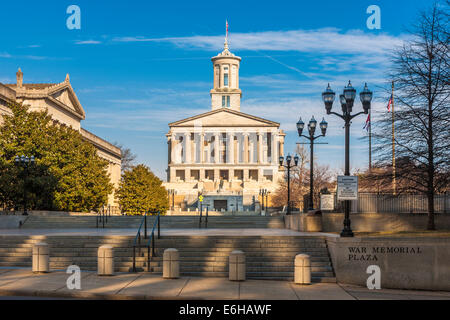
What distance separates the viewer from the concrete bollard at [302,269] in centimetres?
1881

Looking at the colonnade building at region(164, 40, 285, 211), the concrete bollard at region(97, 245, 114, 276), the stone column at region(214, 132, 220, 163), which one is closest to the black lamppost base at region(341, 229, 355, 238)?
the concrete bollard at region(97, 245, 114, 276)

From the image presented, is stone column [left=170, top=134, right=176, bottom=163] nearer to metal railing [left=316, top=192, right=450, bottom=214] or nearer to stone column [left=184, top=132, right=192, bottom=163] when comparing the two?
stone column [left=184, top=132, right=192, bottom=163]

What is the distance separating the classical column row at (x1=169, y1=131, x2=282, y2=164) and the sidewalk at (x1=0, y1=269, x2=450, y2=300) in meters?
115

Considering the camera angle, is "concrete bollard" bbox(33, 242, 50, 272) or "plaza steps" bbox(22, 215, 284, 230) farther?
"plaza steps" bbox(22, 215, 284, 230)

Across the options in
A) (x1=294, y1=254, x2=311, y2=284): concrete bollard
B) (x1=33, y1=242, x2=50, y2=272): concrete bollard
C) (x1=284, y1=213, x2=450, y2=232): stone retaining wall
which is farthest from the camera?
(x1=284, y1=213, x2=450, y2=232): stone retaining wall

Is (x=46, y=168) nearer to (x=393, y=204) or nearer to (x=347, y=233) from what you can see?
(x=393, y=204)

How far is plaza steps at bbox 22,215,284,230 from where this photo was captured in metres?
36.9

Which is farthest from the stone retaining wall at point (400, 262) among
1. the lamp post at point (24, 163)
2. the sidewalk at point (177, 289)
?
the lamp post at point (24, 163)

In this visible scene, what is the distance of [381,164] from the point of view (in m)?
27.2

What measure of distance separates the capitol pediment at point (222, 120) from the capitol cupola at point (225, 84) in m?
14.2

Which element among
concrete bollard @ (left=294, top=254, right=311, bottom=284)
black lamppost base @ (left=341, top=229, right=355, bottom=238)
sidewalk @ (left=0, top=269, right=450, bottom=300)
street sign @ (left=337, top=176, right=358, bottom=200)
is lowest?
sidewalk @ (left=0, top=269, right=450, bottom=300)

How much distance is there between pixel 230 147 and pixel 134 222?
100 meters
